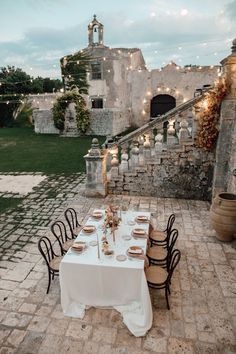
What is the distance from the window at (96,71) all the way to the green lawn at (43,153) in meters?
6.15

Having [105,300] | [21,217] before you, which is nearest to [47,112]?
[21,217]

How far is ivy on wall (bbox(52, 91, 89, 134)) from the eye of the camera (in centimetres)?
1759

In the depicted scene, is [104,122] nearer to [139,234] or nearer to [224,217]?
[224,217]

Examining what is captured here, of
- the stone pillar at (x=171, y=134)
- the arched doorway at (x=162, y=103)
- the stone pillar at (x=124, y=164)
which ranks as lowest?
the stone pillar at (x=124, y=164)

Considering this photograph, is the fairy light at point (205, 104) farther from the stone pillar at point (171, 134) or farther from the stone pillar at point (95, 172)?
the stone pillar at point (95, 172)

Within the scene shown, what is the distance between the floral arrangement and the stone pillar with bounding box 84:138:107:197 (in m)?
2.73

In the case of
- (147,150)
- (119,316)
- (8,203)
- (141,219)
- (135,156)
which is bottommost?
(119,316)

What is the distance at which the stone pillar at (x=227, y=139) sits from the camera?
5.93m

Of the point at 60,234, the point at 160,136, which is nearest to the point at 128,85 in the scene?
the point at 160,136

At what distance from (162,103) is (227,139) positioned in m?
13.8

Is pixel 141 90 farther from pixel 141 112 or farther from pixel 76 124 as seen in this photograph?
pixel 76 124

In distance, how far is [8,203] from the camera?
7.49m

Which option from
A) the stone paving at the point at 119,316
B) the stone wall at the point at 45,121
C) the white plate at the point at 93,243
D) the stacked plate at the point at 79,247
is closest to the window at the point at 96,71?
the stone wall at the point at 45,121

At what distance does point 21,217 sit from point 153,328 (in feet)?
14.4
